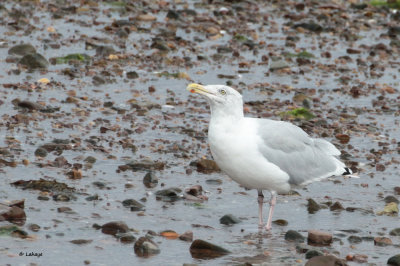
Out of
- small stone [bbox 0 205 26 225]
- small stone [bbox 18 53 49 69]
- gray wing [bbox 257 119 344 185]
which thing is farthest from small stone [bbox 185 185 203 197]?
small stone [bbox 18 53 49 69]

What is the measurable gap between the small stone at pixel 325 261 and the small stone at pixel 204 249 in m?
0.97

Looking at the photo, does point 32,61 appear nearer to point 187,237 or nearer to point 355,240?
point 187,237

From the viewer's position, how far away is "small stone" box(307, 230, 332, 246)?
9195mm

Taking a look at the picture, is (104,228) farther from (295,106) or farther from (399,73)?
(399,73)

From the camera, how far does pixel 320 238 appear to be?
9.20 meters

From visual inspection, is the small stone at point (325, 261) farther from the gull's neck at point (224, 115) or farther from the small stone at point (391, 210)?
the small stone at point (391, 210)

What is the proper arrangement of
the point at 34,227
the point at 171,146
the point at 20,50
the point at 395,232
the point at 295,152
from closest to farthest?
the point at 34,227
the point at 395,232
the point at 295,152
the point at 171,146
the point at 20,50

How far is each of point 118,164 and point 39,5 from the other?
1108 centimetres

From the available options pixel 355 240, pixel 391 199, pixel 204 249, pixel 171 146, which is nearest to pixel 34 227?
pixel 204 249

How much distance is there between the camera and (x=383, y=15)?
24609 millimetres

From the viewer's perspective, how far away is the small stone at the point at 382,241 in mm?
9219

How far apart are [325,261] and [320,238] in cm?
113

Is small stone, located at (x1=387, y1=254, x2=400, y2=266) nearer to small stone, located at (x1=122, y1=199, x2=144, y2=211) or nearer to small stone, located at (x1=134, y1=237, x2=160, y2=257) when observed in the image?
small stone, located at (x1=134, y1=237, x2=160, y2=257)

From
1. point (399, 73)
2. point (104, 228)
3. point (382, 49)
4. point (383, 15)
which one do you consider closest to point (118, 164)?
point (104, 228)
